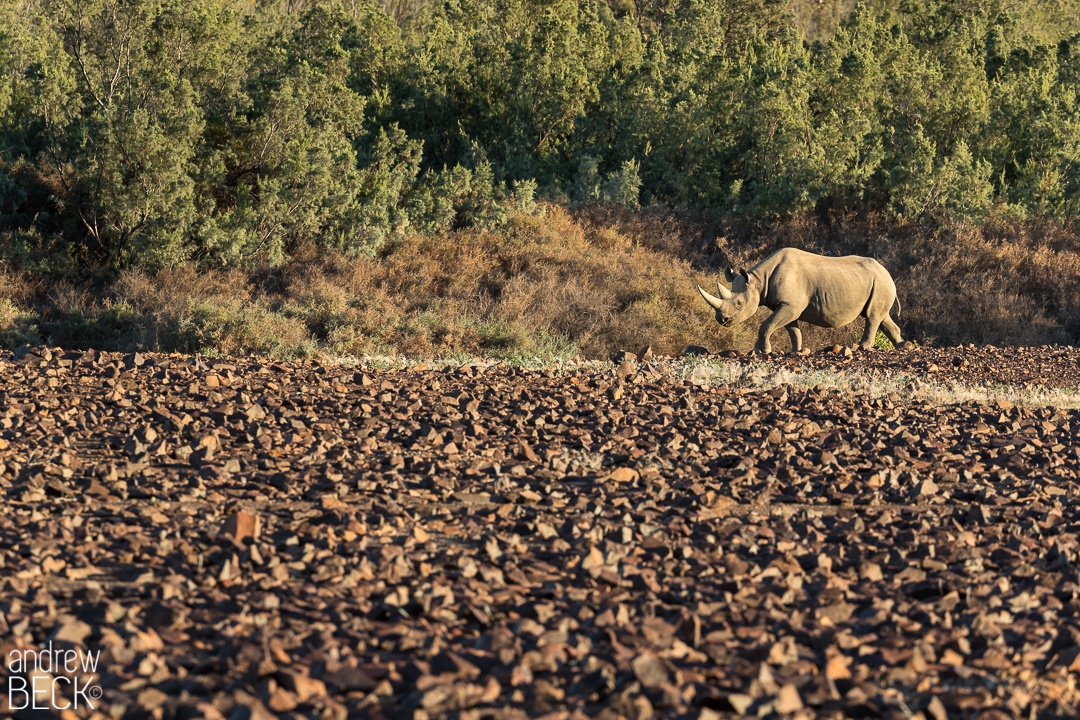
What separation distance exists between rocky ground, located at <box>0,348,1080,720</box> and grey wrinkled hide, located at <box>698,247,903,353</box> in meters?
7.38

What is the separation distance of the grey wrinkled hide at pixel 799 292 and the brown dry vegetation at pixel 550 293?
2.77 m

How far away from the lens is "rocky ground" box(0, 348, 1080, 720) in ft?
12.1

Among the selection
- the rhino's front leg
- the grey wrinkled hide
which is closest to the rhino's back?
the grey wrinkled hide

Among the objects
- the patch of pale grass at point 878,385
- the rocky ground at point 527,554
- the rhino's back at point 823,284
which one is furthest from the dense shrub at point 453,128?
the rocky ground at point 527,554

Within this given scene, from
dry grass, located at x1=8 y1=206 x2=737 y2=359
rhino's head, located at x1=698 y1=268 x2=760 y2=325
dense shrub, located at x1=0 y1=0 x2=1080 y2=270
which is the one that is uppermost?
dense shrub, located at x1=0 y1=0 x2=1080 y2=270

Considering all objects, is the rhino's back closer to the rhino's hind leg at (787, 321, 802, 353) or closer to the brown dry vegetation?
the rhino's hind leg at (787, 321, 802, 353)

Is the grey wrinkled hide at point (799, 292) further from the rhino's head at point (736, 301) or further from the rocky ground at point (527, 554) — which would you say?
the rocky ground at point (527, 554)

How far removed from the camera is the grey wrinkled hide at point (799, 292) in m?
16.6

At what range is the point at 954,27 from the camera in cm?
3638

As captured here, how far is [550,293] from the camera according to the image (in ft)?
69.8

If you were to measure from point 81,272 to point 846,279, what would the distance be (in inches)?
520

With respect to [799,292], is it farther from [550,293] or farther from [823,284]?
[550,293]

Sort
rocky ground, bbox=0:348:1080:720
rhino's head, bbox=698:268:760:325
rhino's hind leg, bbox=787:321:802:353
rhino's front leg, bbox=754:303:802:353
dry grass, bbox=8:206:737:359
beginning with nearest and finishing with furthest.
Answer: rocky ground, bbox=0:348:1080:720 → rhino's head, bbox=698:268:760:325 → rhino's front leg, bbox=754:303:802:353 → rhino's hind leg, bbox=787:321:802:353 → dry grass, bbox=8:206:737:359

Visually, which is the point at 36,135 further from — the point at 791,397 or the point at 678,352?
the point at 791,397
